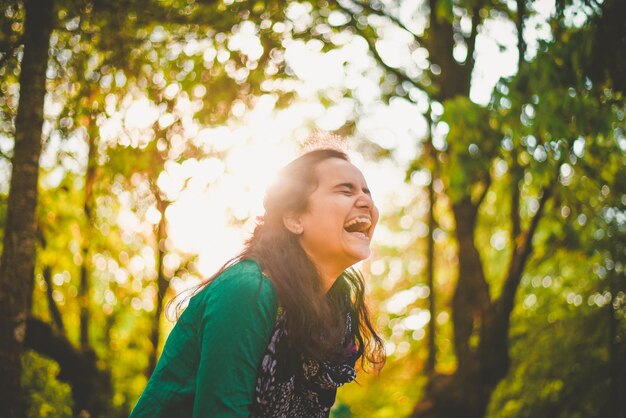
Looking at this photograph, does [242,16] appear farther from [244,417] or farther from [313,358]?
[244,417]

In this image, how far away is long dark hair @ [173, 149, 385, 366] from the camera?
2.21 m

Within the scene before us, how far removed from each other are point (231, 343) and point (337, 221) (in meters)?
0.87

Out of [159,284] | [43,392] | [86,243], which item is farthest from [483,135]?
[86,243]

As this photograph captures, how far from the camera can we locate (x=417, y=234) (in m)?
15.1

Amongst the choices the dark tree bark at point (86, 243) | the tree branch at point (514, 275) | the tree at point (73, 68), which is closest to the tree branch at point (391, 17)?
the tree at point (73, 68)

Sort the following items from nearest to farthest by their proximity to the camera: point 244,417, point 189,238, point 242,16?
point 244,417 → point 242,16 → point 189,238

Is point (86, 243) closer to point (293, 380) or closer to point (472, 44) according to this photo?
point (472, 44)

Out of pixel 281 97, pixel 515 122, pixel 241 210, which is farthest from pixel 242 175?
pixel 515 122

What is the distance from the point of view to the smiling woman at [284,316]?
186 cm

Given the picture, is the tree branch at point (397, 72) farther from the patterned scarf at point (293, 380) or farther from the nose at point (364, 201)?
the patterned scarf at point (293, 380)

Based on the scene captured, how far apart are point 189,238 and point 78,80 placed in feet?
13.1

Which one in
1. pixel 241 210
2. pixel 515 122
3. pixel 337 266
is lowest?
pixel 337 266

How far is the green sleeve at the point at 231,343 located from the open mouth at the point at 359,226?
0.67 meters

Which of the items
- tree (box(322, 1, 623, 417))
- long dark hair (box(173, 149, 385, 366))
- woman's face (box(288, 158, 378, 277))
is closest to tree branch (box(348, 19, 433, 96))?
tree (box(322, 1, 623, 417))
